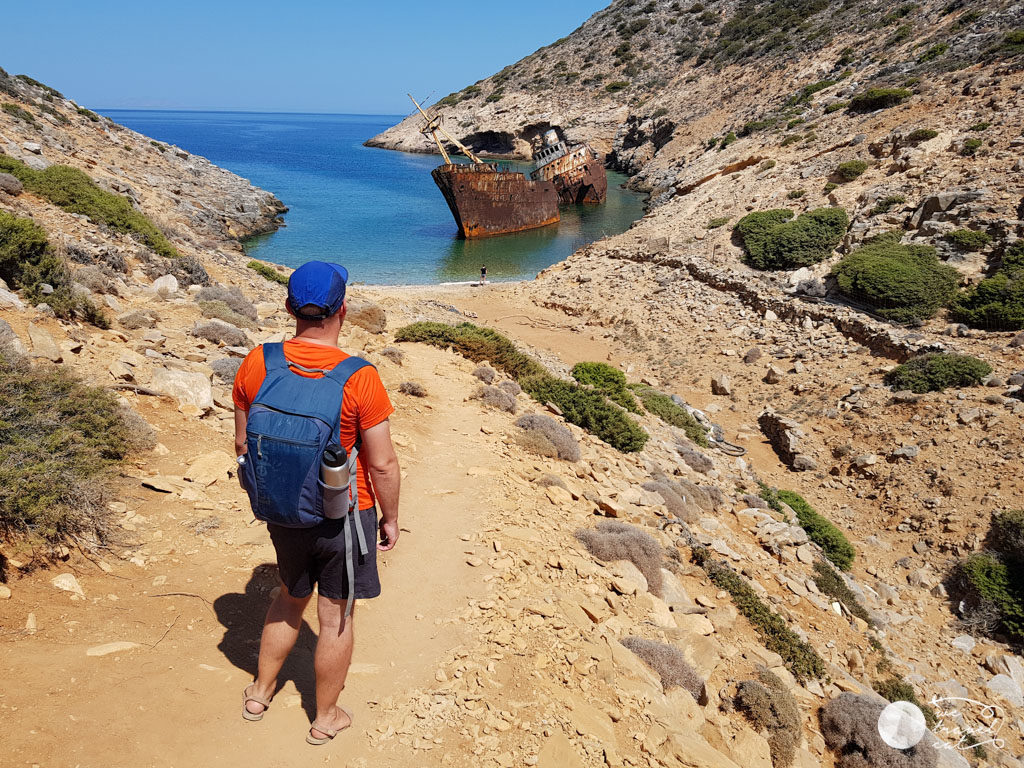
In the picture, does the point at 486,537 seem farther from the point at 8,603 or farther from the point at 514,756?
the point at 8,603

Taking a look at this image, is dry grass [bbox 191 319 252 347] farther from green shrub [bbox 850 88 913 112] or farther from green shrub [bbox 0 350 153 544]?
green shrub [bbox 850 88 913 112]

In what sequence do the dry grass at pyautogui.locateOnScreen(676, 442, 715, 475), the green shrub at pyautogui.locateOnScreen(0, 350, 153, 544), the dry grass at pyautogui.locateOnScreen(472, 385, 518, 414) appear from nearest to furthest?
the green shrub at pyautogui.locateOnScreen(0, 350, 153, 544), the dry grass at pyautogui.locateOnScreen(472, 385, 518, 414), the dry grass at pyautogui.locateOnScreen(676, 442, 715, 475)

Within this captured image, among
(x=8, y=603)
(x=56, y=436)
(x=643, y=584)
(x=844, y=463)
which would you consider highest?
(x=56, y=436)

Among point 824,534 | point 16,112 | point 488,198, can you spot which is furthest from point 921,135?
point 16,112

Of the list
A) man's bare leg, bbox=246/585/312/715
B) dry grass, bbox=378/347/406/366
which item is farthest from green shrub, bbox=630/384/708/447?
man's bare leg, bbox=246/585/312/715

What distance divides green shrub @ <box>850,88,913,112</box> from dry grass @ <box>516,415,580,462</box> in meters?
28.0

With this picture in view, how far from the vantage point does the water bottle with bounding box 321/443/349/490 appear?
8.30ft

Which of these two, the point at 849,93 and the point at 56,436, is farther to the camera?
the point at 849,93

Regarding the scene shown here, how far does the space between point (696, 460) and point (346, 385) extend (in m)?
8.85

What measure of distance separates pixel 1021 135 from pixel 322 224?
35559 millimetres

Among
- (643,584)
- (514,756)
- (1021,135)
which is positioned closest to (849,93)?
(1021,135)

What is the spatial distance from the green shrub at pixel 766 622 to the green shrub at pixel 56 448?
5.84 meters

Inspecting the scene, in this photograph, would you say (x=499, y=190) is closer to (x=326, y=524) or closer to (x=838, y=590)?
(x=838, y=590)

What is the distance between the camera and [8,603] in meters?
3.40
